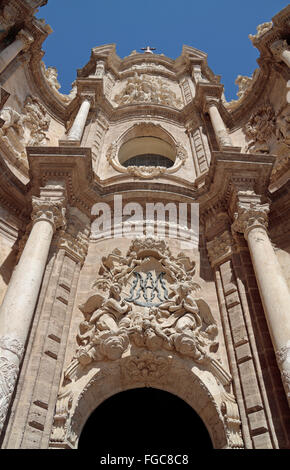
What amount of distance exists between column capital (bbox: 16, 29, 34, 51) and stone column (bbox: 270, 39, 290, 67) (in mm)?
8881

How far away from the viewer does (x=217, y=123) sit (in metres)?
14.2

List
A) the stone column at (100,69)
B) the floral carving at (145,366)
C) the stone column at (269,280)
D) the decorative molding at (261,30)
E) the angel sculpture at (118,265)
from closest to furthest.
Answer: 1. the stone column at (269,280)
2. the floral carving at (145,366)
3. the angel sculpture at (118,265)
4. the decorative molding at (261,30)
5. the stone column at (100,69)

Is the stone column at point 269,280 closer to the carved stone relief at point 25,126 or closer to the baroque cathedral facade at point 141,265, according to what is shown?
the baroque cathedral facade at point 141,265

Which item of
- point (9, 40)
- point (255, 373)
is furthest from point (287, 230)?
point (9, 40)

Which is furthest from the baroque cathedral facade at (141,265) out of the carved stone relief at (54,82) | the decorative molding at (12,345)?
the carved stone relief at (54,82)

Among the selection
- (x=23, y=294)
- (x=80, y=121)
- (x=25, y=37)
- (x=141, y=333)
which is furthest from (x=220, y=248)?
(x=25, y=37)

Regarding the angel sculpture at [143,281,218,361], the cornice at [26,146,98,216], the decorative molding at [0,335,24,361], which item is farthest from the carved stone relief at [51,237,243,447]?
the cornice at [26,146,98,216]

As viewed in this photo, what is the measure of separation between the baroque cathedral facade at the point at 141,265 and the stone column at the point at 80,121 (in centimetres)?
10

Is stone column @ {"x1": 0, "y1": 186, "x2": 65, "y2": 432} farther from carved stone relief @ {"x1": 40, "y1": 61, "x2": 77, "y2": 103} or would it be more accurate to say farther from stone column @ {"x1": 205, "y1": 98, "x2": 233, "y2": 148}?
carved stone relief @ {"x1": 40, "y1": 61, "x2": 77, "y2": 103}

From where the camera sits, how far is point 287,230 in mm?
10086

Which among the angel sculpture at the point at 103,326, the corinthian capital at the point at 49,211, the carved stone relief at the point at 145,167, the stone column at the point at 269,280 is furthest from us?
the carved stone relief at the point at 145,167

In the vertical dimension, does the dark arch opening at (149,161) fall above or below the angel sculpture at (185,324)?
above

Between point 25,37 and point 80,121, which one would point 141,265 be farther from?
point 25,37

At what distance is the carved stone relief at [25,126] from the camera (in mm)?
12180
